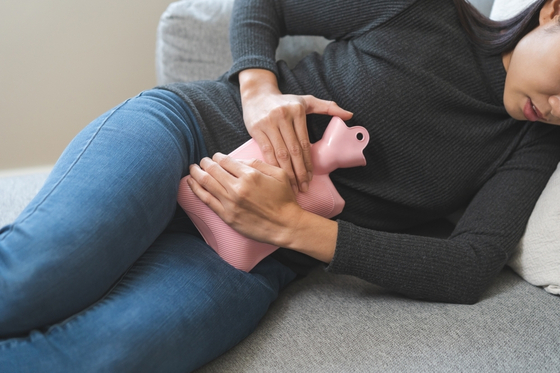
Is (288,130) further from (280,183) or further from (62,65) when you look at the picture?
Result: (62,65)

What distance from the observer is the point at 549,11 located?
0.92 m

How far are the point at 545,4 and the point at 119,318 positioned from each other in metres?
0.96

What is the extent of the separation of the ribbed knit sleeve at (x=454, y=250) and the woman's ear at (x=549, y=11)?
31 cm

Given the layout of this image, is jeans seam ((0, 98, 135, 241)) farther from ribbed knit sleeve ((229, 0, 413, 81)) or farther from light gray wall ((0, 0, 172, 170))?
light gray wall ((0, 0, 172, 170))

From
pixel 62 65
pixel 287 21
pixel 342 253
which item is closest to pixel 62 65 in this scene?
pixel 62 65

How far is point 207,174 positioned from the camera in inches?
32.3

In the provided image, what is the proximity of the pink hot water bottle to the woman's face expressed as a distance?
341mm

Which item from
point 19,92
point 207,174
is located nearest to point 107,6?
point 19,92

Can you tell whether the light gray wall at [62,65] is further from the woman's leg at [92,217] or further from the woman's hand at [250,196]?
the woman's hand at [250,196]

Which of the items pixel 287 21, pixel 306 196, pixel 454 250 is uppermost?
pixel 287 21

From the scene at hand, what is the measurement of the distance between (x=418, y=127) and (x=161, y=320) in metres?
0.62

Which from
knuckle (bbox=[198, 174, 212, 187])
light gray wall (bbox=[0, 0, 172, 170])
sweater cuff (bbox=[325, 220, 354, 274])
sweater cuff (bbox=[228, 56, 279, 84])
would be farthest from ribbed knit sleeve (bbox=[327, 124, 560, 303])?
light gray wall (bbox=[0, 0, 172, 170])

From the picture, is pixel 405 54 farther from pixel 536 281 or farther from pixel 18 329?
pixel 18 329

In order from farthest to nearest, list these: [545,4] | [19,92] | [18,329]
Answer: [19,92]
[545,4]
[18,329]
